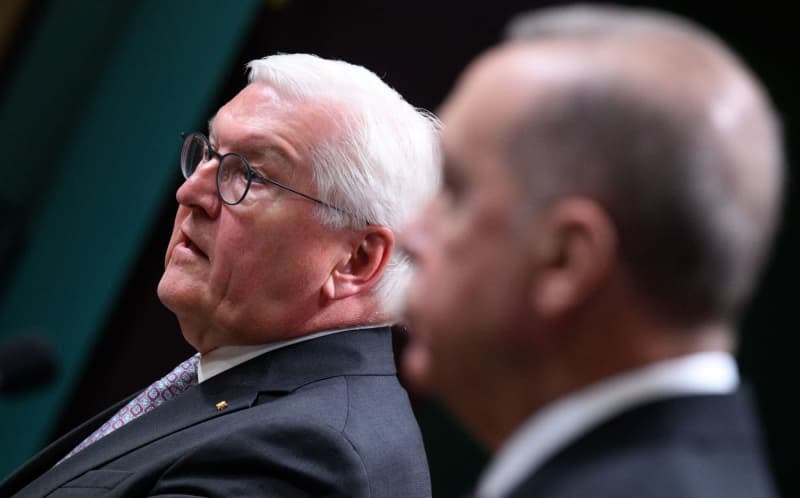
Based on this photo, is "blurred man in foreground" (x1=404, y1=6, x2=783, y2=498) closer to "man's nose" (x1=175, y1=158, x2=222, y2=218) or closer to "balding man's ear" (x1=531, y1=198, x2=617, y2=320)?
"balding man's ear" (x1=531, y1=198, x2=617, y2=320)

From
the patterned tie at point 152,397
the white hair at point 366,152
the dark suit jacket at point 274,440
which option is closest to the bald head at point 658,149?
the dark suit jacket at point 274,440

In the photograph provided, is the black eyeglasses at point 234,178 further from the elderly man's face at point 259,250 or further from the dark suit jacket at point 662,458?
the dark suit jacket at point 662,458

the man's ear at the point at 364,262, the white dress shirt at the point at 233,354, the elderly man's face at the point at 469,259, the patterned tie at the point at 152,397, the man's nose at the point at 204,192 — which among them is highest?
the elderly man's face at the point at 469,259

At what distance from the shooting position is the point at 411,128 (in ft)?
5.99

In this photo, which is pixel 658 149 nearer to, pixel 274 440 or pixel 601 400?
pixel 601 400

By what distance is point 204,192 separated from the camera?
1.81 metres

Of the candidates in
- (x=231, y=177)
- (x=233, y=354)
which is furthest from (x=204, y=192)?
(x=233, y=354)

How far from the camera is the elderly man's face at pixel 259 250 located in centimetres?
174

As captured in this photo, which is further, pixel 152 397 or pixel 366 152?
pixel 152 397

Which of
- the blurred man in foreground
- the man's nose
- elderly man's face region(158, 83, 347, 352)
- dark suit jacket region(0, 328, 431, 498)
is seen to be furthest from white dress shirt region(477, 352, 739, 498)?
the man's nose

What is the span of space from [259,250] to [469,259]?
94cm

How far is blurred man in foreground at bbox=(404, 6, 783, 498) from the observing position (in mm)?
796

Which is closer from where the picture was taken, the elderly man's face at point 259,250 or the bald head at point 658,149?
the bald head at point 658,149

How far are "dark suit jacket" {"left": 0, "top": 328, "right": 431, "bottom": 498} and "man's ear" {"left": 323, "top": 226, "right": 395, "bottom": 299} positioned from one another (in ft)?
0.25
